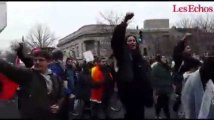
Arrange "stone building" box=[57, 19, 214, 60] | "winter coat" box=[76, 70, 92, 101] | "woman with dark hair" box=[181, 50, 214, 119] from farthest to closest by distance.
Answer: "stone building" box=[57, 19, 214, 60] → "winter coat" box=[76, 70, 92, 101] → "woman with dark hair" box=[181, 50, 214, 119]

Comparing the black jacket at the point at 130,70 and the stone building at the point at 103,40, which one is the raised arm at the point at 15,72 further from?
the stone building at the point at 103,40

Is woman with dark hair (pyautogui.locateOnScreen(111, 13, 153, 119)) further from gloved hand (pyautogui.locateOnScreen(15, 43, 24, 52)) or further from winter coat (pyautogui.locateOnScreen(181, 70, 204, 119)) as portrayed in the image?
gloved hand (pyautogui.locateOnScreen(15, 43, 24, 52))

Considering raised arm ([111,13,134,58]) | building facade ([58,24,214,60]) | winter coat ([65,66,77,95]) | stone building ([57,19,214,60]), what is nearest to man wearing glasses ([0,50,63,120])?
raised arm ([111,13,134,58])

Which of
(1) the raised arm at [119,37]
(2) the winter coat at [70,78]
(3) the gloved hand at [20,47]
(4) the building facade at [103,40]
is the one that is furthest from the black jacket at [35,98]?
(4) the building facade at [103,40]

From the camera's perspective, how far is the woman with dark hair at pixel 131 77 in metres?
6.26

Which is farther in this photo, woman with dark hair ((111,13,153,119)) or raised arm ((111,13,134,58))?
woman with dark hair ((111,13,153,119))

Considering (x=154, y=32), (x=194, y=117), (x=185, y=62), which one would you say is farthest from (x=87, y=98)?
(x=154, y=32)

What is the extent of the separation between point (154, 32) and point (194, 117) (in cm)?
7909

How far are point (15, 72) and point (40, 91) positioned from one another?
2.29 ft

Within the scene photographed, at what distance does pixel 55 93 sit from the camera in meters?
5.29

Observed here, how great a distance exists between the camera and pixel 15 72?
4.30m

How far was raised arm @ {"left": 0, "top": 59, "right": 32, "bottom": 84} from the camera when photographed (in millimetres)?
4116

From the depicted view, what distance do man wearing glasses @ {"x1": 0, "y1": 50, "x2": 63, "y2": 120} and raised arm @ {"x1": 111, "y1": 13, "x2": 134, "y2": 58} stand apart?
1.07 meters

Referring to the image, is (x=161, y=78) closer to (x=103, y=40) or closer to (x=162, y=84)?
(x=162, y=84)
